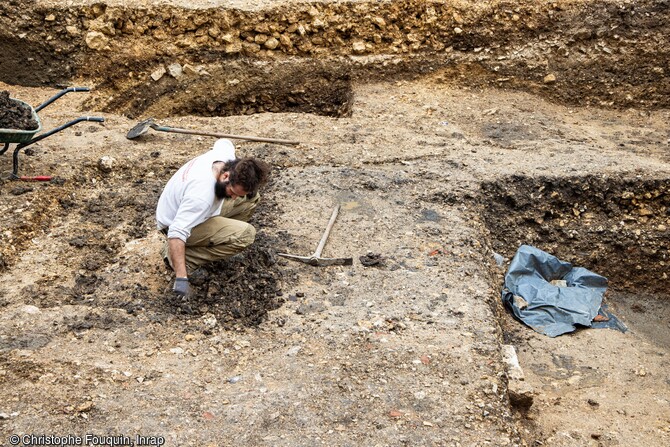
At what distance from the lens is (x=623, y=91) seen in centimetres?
900

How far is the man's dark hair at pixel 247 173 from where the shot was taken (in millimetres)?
4844

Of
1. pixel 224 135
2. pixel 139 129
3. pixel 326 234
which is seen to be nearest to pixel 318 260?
pixel 326 234

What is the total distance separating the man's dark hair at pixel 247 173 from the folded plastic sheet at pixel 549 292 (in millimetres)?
2665

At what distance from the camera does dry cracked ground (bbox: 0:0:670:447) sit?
14.3 ft

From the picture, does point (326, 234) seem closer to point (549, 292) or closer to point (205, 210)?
point (205, 210)

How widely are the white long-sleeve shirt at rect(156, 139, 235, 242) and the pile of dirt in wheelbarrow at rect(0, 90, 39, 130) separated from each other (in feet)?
7.08

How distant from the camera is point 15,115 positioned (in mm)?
6594

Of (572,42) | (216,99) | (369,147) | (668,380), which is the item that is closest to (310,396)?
(668,380)

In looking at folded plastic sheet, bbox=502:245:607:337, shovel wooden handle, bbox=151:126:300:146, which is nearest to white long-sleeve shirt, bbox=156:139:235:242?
shovel wooden handle, bbox=151:126:300:146

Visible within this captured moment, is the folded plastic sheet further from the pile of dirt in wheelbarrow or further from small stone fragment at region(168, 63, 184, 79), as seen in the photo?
small stone fragment at region(168, 63, 184, 79)

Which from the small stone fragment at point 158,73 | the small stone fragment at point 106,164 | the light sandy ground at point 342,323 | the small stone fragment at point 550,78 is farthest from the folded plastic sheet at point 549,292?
the small stone fragment at point 158,73

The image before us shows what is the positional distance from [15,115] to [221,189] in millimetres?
2796

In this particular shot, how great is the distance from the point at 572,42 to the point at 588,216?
2931mm

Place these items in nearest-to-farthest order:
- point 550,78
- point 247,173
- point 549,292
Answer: point 247,173
point 549,292
point 550,78
